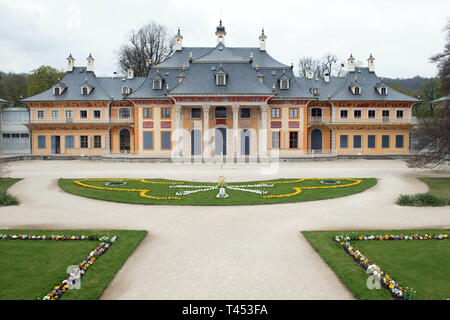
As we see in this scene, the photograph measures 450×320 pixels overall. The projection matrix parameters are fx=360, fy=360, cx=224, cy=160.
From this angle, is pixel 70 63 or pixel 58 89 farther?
pixel 70 63

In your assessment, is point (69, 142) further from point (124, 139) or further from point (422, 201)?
point (422, 201)

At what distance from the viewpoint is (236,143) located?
138 feet

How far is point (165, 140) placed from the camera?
45188 millimetres

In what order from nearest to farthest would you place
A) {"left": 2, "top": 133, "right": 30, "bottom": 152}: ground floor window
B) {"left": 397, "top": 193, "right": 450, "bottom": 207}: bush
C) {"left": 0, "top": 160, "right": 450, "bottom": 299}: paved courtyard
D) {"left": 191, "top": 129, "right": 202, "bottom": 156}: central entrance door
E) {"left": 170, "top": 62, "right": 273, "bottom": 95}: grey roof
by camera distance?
{"left": 0, "top": 160, "right": 450, "bottom": 299}: paved courtyard, {"left": 397, "top": 193, "right": 450, "bottom": 207}: bush, {"left": 170, "top": 62, "right": 273, "bottom": 95}: grey roof, {"left": 191, "top": 129, "right": 202, "bottom": 156}: central entrance door, {"left": 2, "top": 133, "right": 30, "bottom": 152}: ground floor window

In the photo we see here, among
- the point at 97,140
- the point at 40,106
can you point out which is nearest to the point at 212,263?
the point at 97,140

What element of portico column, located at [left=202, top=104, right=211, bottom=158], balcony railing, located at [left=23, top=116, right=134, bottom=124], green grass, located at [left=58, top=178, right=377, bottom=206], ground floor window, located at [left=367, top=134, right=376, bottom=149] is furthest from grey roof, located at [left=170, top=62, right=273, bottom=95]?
green grass, located at [left=58, top=178, right=377, bottom=206]

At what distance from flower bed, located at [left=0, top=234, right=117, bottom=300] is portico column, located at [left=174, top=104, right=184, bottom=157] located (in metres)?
31.5

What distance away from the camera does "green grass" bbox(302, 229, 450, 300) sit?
25.8ft

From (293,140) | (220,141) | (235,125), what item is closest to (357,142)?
(293,140)

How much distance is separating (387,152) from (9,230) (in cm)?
4647

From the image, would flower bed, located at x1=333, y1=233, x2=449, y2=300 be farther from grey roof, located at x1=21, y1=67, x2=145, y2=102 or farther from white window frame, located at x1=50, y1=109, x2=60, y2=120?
white window frame, located at x1=50, y1=109, x2=60, y2=120

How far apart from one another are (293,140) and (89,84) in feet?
95.9

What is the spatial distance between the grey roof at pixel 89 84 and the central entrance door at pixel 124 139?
182 inches


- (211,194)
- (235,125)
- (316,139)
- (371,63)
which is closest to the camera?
(211,194)
